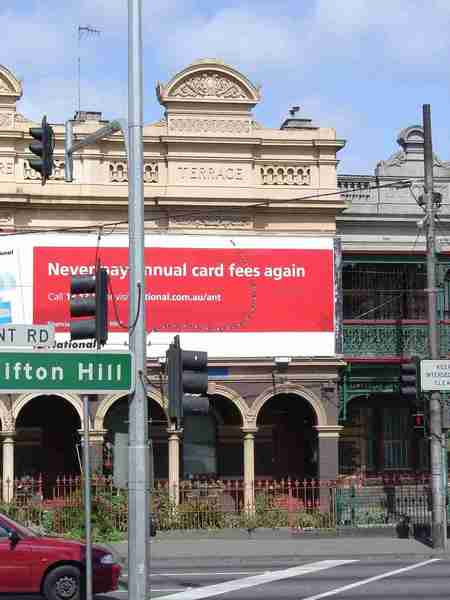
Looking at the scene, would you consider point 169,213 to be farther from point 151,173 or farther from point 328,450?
point 328,450

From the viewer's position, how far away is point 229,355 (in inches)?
1184

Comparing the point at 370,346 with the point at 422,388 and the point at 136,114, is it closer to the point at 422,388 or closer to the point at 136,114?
the point at 422,388

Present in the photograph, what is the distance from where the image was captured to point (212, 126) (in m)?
30.8

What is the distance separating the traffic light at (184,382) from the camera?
12828 mm

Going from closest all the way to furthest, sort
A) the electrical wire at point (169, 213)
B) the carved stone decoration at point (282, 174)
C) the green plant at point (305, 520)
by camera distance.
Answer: the green plant at point (305, 520) < the electrical wire at point (169, 213) < the carved stone decoration at point (282, 174)

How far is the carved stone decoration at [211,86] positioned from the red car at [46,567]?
16.5 m

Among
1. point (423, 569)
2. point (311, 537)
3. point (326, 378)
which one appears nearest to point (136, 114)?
point (423, 569)

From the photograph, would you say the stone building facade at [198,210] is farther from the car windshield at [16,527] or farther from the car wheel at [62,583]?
the car wheel at [62,583]

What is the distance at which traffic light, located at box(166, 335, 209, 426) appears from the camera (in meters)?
12.8

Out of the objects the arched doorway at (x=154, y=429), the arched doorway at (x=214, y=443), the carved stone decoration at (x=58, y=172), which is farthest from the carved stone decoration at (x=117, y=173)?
the arched doorway at (x=214, y=443)

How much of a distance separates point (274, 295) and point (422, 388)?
619 centimetres

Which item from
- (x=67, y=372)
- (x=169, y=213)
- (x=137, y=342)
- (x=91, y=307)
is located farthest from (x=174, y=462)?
(x=67, y=372)

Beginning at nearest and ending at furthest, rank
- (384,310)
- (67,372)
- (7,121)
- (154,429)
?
(67,372) < (7,121) < (154,429) < (384,310)

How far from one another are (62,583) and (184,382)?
4919mm
